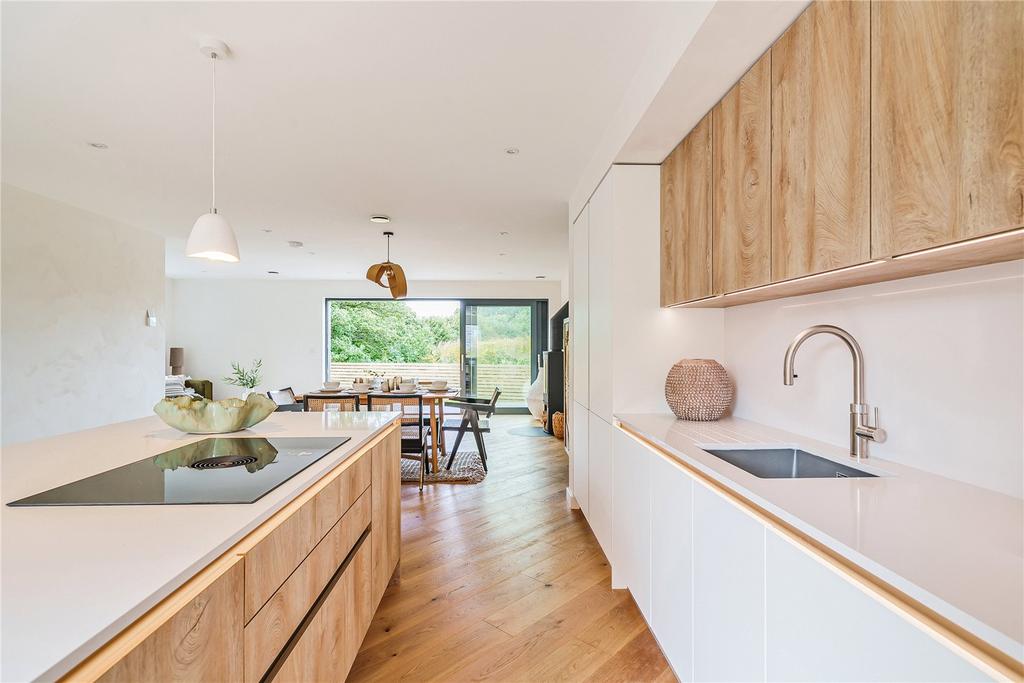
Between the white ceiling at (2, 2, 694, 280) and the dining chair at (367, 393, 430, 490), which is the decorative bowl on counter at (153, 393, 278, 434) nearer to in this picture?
the white ceiling at (2, 2, 694, 280)

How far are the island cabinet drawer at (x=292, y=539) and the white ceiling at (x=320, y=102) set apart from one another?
161cm

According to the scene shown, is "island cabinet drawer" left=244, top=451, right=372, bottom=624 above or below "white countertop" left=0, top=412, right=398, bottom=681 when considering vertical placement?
below

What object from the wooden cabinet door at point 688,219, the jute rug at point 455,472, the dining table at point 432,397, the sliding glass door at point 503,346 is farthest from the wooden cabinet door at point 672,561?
the sliding glass door at point 503,346

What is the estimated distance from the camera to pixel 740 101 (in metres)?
1.79

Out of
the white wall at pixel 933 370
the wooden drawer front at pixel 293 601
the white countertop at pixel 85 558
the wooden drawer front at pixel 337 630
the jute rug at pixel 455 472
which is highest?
the white wall at pixel 933 370

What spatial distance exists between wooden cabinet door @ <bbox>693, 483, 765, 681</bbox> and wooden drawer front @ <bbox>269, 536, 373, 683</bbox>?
1.04m

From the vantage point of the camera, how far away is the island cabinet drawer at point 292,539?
953mm

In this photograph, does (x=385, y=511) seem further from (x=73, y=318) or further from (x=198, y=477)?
(x=73, y=318)

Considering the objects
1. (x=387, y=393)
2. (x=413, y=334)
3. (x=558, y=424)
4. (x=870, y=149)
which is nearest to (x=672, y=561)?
(x=870, y=149)

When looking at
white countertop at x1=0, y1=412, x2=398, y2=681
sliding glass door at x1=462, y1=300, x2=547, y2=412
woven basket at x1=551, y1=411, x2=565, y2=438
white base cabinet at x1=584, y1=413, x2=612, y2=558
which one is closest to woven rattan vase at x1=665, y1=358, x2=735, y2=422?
white base cabinet at x1=584, y1=413, x2=612, y2=558

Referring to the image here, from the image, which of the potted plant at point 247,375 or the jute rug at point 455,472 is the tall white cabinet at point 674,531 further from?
the potted plant at point 247,375

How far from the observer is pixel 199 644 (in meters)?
0.77

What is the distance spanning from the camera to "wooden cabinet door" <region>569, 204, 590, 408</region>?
3.25 m

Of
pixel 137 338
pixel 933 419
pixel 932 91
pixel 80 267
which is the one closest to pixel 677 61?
pixel 932 91
